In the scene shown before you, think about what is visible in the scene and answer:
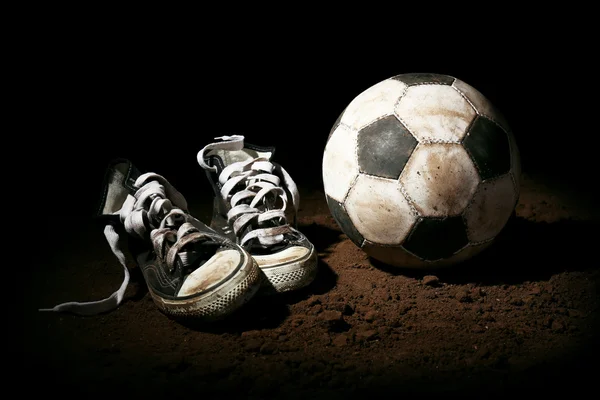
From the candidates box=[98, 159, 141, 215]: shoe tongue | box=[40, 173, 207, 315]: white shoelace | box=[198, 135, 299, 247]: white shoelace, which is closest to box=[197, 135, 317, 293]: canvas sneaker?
box=[198, 135, 299, 247]: white shoelace

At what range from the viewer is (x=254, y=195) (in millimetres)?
3021

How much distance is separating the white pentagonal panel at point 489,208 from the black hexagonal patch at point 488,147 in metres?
0.05

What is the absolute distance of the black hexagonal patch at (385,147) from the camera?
2564 millimetres

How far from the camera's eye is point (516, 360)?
228 centimetres

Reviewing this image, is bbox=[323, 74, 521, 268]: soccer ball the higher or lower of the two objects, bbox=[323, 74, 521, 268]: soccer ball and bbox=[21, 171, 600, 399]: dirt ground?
the higher

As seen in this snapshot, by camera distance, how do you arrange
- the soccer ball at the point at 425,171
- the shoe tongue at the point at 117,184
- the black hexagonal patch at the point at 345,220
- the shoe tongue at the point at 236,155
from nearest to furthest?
1. the soccer ball at the point at 425,171
2. the black hexagonal patch at the point at 345,220
3. the shoe tongue at the point at 117,184
4. the shoe tongue at the point at 236,155

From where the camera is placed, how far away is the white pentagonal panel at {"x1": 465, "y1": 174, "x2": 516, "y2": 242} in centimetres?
259

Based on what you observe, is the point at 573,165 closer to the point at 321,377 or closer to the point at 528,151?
the point at 528,151

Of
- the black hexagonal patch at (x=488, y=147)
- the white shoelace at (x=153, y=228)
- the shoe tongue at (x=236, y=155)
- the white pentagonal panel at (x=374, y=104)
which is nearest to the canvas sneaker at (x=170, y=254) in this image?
the white shoelace at (x=153, y=228)

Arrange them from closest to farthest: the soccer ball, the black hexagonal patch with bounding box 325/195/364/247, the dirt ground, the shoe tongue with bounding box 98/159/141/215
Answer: the dirt ground, the soccer ball, the black hexagonal patch with bounding box 325/195/364/247, the shoe tongue with bounding box 98/159/141/215

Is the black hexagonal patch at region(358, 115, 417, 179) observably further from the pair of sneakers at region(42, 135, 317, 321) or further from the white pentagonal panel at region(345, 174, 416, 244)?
the pair of sneakers at region(42, 135, 317, 321)

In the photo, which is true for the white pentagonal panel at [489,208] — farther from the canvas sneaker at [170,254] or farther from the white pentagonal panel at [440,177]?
the canvas sneaker at [170,254]

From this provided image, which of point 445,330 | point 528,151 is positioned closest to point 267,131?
point 528,151

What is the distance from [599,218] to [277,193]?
71.0 inches
